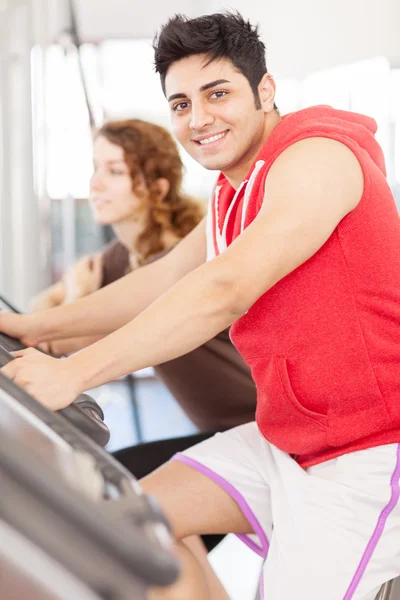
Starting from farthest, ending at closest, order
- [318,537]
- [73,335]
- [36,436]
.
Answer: [73,335]
[318,537]
[36,436]

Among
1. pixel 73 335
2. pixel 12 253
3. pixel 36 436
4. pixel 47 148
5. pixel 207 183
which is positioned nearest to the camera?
pixel 36 436

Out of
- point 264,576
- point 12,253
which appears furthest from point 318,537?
point 12,253

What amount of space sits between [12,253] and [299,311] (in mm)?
2719

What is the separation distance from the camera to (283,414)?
1.32m

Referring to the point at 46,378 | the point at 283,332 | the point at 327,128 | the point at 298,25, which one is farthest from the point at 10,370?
the point at 298,25

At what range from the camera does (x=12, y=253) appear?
12.3 feet

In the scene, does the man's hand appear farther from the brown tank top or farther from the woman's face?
the woman's face

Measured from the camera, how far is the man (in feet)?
3.29

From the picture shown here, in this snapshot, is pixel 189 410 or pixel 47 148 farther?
pixel 47 148

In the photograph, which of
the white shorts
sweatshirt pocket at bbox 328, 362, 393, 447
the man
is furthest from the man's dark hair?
the white shorts

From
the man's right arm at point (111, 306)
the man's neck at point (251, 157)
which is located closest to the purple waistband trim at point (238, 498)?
the man's right arm at point (111, 306)

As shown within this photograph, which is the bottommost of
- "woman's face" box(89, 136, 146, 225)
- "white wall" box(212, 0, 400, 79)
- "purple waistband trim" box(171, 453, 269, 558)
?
"purple waistband trim" box(171, 453, 269, 558)

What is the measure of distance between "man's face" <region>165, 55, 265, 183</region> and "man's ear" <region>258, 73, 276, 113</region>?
0.02 m

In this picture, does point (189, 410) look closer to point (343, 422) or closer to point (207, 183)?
point (343, 422)
